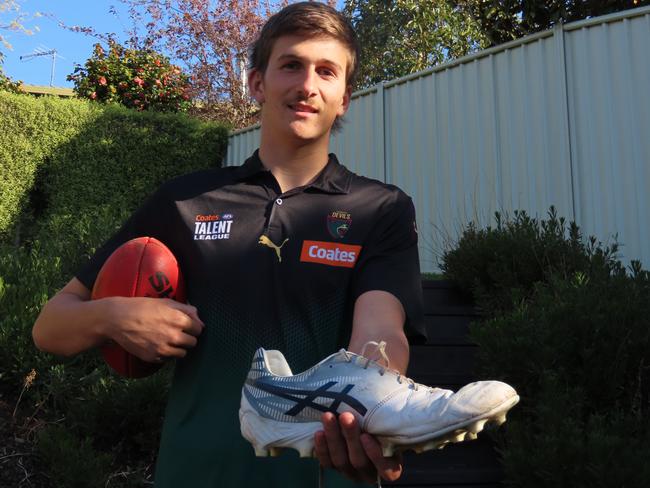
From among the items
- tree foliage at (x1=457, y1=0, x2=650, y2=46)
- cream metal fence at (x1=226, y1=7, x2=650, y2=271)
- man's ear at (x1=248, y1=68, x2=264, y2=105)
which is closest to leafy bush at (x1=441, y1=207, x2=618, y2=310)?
cream metal fence at (x1=226, y1=7, x2=650, y2=271)

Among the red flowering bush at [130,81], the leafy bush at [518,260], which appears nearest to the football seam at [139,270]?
the leafy bush at [518,260]

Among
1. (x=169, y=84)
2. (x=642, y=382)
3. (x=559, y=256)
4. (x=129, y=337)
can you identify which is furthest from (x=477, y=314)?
(x=169, y=84)

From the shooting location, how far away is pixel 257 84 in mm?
1981

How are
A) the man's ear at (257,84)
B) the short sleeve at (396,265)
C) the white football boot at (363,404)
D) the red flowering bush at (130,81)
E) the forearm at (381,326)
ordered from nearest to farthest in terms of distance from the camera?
the white football boot at (363,404)
the forearm at (381,326)
the short sleeve at (396,265)
the man's ear at (257,84)
the red flowering bush at (130,81)

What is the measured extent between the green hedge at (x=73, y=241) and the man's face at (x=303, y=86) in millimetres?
2782

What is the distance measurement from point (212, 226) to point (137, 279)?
0.25 m

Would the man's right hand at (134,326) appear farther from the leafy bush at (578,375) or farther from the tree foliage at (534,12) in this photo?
the tree foliage at (534,12)

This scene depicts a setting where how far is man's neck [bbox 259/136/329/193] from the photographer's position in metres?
1.90

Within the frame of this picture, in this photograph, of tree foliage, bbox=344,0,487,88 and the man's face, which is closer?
the man's face

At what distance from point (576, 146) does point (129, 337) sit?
5.96 m

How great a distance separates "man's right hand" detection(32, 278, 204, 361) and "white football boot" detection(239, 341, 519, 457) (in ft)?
0.83

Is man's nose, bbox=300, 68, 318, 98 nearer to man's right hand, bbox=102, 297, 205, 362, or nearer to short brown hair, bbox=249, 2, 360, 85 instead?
short brown hair, bbox=249, 2, 360, 85

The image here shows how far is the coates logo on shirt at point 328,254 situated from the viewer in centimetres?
177

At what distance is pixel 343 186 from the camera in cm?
191
